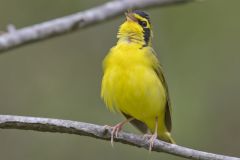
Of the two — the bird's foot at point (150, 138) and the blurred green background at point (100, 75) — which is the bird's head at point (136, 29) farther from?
the blurred green background at point (100, 75)

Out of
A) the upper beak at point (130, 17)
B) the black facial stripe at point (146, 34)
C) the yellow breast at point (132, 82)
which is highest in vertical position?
the upper beak at point (130, 17)

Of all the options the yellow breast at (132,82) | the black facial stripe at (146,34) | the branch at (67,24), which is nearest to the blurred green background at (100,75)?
the branch at (67,24)

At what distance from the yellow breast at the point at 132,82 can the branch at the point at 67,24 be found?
34.5 inches

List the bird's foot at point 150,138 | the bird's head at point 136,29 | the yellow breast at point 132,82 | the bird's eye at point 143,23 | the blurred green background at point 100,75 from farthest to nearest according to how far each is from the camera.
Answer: the blurred green background at point 100,75 → the bird's eye at point 143,23 → the bird's head at point 136,29 → the yellow breast at point 132,82 → the bird's foot at point 150,138

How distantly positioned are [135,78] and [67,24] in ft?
4.36

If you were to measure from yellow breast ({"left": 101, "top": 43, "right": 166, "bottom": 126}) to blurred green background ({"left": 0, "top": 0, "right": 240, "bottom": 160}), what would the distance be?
3.43 meters

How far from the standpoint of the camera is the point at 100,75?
13.5 m

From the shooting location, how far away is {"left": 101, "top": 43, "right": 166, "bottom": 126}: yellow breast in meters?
8.91

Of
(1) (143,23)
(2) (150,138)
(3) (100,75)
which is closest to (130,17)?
(1) (143,23)

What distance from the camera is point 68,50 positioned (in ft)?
46.5

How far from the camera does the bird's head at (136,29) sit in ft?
30.6

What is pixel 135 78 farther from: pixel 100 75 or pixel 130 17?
pixel 100 75

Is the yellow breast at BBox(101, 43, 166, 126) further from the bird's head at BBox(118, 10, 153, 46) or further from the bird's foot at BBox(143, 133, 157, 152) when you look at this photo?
the bird's foot at BBox(143, 133, 157, 152)

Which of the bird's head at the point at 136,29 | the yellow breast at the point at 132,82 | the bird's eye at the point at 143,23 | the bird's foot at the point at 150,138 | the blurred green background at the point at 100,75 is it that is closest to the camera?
the bird's foot at the point at 150,138
